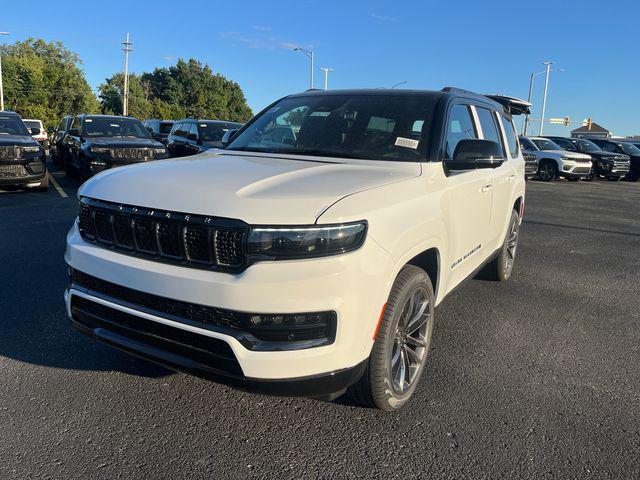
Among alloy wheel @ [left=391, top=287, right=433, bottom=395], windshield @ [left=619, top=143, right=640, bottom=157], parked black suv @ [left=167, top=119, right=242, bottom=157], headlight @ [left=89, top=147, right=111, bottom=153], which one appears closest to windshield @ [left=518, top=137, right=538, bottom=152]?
windshield @ [left=619, top=143, right=640, bottom=157]

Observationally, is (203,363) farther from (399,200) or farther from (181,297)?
(399,200)

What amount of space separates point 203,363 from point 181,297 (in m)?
0.32

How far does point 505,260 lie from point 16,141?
9980 millimetres

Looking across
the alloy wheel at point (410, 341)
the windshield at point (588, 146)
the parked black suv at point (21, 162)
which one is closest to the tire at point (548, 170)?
the windshield at point (588, 146)

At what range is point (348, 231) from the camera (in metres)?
2.28

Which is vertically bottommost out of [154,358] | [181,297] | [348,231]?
[154,358]

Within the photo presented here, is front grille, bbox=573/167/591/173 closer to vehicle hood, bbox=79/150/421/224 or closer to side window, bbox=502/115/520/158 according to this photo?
side window, bbox=502/115/520/158

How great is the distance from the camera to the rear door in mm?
3352

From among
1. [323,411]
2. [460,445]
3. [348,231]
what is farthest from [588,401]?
[348,231]

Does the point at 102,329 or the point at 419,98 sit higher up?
the point at 419,98

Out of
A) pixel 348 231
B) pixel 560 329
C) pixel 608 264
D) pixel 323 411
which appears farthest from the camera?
pixel 608 264

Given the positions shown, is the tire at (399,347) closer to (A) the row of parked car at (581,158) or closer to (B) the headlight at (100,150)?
(B) the headlight at (100,150)

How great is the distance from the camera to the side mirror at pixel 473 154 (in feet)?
10.6

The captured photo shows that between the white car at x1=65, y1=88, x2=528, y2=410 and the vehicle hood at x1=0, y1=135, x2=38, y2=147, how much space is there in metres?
8.98
